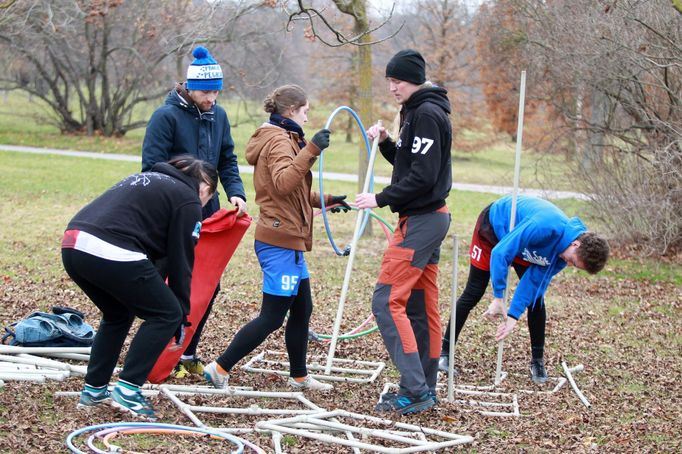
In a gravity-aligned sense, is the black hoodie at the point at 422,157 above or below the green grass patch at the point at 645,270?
above

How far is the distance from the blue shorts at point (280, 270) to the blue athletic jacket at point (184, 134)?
636 mm

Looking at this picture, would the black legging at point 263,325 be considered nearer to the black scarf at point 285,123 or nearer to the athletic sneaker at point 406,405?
the athletic sneaker at point 406,405

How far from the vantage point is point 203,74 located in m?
5.54

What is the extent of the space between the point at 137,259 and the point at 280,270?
3.60ft

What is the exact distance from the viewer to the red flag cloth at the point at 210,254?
561 cm

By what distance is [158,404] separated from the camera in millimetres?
5035

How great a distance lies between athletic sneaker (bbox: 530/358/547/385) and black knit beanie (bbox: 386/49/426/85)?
2426mm

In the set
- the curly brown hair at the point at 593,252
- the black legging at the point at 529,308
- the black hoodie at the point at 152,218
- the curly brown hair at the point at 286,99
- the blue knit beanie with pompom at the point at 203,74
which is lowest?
the black legging at the point at 529,308

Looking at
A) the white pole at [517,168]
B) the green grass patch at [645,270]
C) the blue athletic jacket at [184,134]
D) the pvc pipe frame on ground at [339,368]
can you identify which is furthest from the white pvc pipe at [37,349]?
the green grass patch at [645,270]

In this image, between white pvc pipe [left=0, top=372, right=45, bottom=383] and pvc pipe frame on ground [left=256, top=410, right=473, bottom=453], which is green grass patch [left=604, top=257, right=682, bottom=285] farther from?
white pvc pipe [left=0, top=372, right=45, bottom=383]

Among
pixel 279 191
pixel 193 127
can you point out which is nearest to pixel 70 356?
pixel 193 127

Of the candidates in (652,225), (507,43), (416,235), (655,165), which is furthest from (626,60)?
(416,235)

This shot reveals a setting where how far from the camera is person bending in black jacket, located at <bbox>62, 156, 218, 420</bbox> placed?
449 cm

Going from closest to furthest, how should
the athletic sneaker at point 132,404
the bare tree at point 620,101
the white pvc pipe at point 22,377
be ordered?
the athletic sneaker at point 132,404 → the white pvc pipe at point 22,377 → the bare tree at point 620,101
